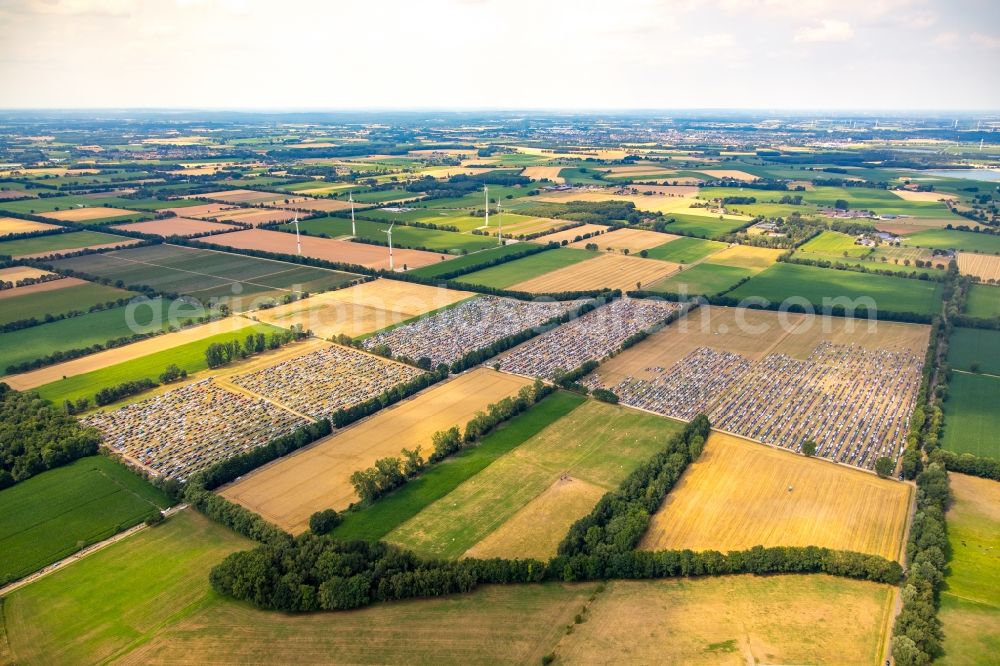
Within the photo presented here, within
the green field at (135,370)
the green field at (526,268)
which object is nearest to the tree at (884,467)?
the green field at (526,268)

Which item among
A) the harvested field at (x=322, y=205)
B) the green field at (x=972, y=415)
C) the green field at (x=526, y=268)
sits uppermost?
the harvested field at (x=322, y=205)

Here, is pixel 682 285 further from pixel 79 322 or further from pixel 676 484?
pixel 79 322

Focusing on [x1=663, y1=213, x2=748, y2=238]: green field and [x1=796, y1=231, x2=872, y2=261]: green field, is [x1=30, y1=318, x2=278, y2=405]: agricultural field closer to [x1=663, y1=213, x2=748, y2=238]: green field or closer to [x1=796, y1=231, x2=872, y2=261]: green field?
[x1=663, y1=213, x2=748, y2=238]: green field

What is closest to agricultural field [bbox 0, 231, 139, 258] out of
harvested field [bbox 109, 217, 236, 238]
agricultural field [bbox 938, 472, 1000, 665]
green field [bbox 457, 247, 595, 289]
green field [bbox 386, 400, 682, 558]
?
harvested field [bbox 109, 217, 236, 238]

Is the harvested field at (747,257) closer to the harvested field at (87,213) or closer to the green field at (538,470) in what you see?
the green field at (538,470)

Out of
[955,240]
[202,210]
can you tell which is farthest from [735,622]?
[202,210]

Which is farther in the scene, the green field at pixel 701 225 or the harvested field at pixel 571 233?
the green field at pixel 701 225

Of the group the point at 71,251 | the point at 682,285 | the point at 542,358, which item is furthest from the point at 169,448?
the point at 71,251
